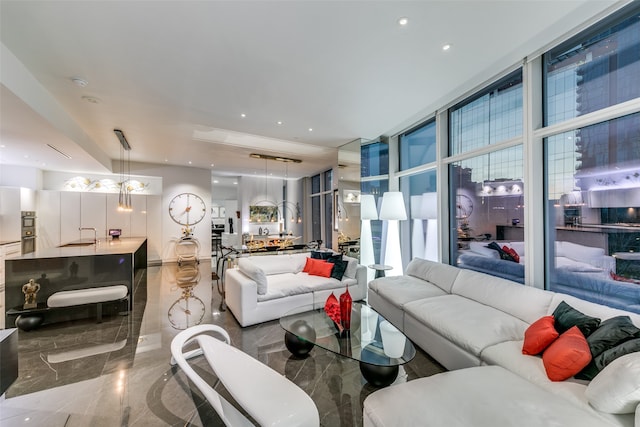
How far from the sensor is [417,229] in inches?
201

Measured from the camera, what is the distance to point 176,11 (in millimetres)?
2016

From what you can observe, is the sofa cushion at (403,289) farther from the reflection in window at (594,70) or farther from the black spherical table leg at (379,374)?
the reflection in window at (594,70)

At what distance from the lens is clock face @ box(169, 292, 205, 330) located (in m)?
3.68

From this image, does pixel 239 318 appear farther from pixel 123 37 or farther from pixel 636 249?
pixel 636 249

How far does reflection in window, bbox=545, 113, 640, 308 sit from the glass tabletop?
6.39 ft

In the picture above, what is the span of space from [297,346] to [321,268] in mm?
1854

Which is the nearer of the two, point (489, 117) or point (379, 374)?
point (379, 374)

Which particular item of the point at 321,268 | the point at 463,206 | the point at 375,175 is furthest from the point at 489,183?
the point at 321,268

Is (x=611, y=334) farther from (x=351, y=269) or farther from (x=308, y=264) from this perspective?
(x=308, y=264)

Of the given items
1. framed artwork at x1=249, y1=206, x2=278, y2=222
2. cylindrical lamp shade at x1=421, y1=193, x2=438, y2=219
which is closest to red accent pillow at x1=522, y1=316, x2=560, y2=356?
cylindrical lamp shade at x1=421, y1=193, x2=438, y2=219

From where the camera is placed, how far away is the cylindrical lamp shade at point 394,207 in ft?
15.5

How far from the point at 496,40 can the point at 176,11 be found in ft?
9.26

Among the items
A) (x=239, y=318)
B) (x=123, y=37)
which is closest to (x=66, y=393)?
(x=239, y=318)

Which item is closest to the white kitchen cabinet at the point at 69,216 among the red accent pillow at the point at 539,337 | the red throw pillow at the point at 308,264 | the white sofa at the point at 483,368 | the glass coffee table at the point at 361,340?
the red throw pillow at the point at 308,264
